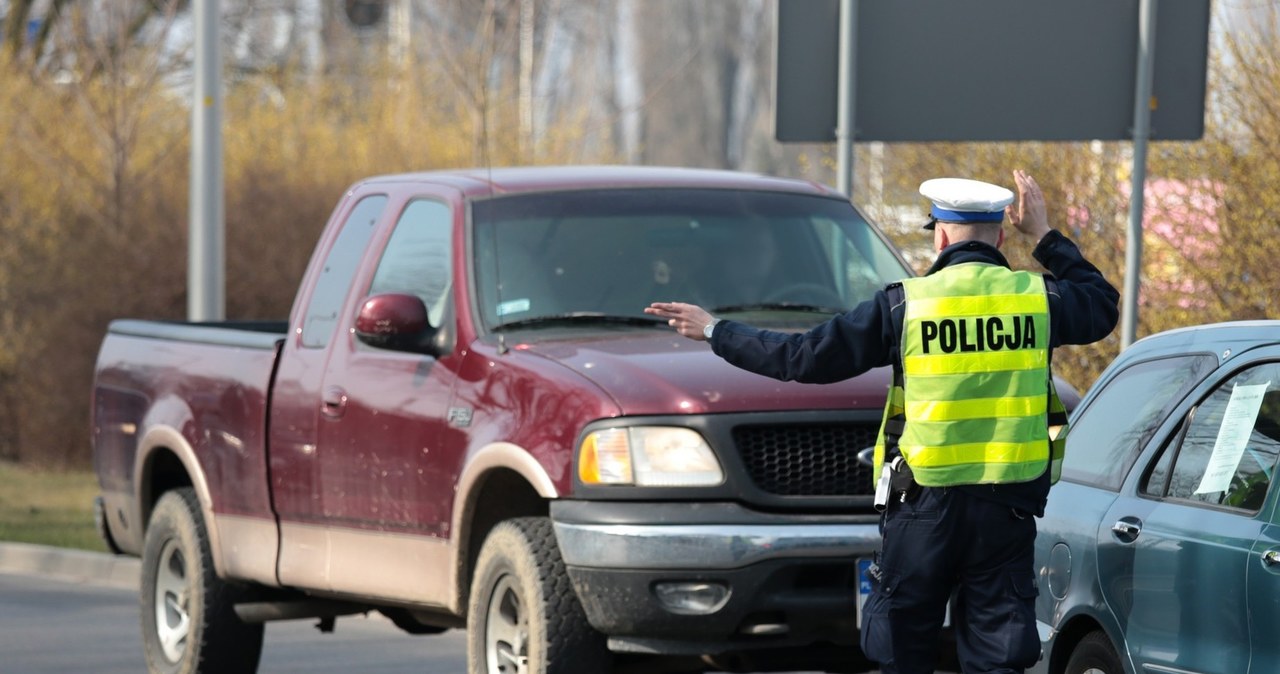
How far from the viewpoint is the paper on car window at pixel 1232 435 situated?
543 centimetres

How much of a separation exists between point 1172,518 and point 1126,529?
206mm

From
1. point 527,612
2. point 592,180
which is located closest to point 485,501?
point 527,612

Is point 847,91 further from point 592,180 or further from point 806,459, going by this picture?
point 806,459

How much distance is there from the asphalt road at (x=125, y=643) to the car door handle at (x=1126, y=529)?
4279 mm

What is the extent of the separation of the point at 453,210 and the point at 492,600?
5.13 ft

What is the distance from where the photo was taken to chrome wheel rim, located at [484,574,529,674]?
6.95m

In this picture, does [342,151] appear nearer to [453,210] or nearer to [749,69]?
[453,210]

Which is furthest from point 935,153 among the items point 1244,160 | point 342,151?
point 342,151

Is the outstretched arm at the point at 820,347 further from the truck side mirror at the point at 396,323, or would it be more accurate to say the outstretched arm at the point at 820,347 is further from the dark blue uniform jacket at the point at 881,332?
the truck side mirror at the point at 396,323

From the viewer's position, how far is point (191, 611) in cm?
880

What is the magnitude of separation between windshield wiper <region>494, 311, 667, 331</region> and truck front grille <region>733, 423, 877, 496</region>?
0.93 m

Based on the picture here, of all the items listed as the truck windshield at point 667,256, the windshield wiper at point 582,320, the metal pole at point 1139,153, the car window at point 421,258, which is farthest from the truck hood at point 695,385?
the metal pole at point 1139,153

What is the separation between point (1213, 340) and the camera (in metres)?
5.79

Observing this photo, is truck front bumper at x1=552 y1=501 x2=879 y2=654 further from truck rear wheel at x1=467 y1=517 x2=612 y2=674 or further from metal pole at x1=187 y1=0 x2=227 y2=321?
metal pole at x1=187 y1=0 x2=227 y2=321
